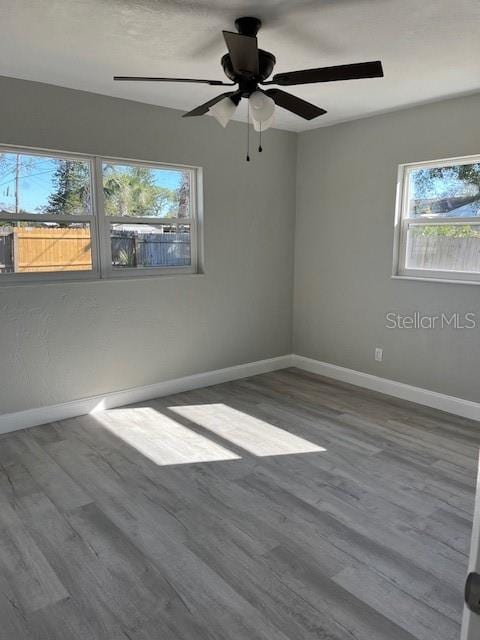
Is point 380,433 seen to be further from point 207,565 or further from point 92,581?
point 92,581

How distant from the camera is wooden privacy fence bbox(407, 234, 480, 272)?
3.73 metres

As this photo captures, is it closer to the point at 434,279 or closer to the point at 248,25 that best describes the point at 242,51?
the point at 248,25

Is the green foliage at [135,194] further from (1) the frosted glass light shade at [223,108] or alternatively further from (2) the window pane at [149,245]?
(1) the frosted glass light shade at [223,108]

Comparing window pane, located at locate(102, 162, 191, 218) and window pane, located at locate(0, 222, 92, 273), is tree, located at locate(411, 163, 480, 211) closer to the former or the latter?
window pane, located at locate(102, 162, 191, 218)

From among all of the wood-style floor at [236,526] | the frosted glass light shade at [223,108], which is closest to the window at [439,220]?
the wood-style floor at [236,526]

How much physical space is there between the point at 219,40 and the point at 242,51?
67 cm

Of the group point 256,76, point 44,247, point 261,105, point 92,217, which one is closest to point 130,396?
point 44,247

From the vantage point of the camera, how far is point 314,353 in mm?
5055

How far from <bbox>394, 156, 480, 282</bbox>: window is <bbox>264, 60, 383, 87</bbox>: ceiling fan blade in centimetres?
195

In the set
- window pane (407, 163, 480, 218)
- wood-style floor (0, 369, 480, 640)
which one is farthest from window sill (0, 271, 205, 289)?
window pane (407, 163, 480, 218)

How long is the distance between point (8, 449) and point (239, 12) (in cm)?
303

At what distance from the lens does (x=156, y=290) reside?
13.4 feet

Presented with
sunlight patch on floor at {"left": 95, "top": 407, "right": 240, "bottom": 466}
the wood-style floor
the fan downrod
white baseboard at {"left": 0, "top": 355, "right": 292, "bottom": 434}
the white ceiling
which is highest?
the white ceiling

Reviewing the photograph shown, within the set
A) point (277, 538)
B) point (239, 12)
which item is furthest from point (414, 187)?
point (277, 538)
